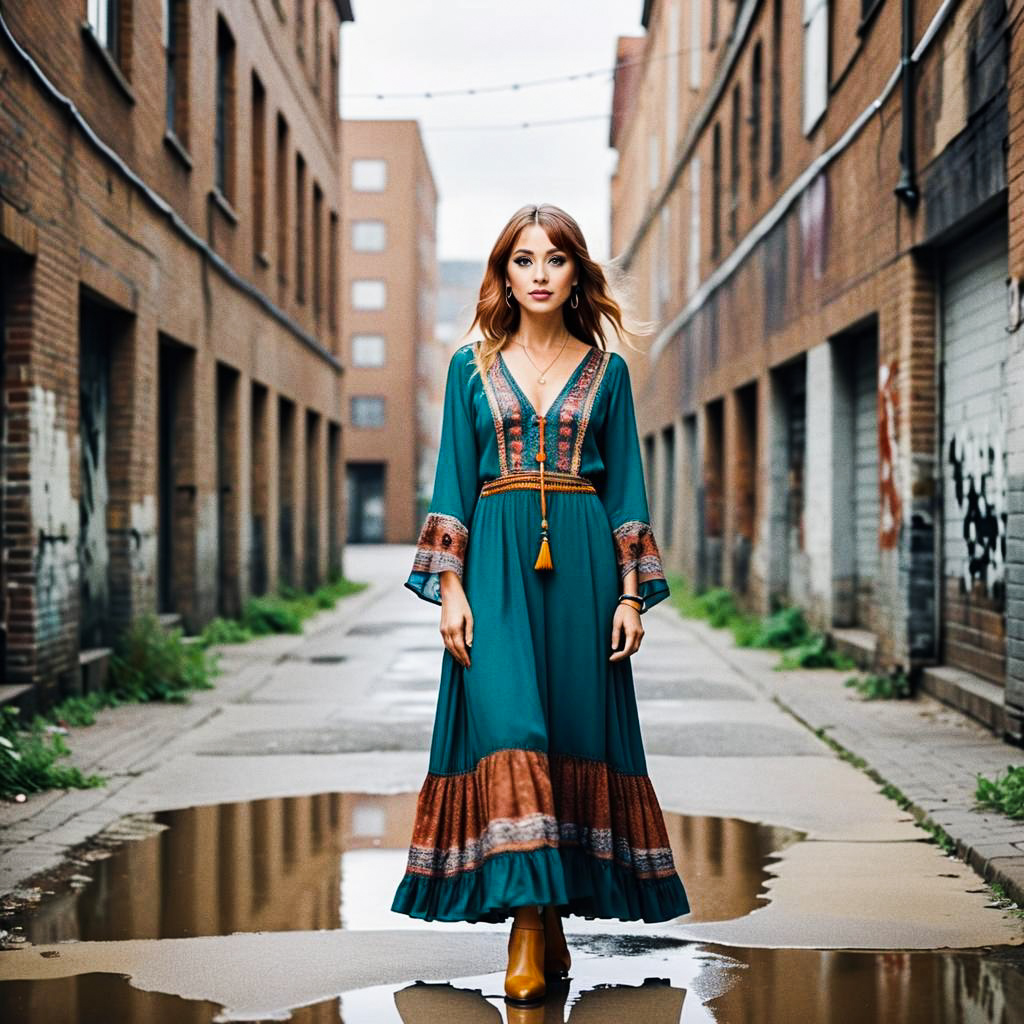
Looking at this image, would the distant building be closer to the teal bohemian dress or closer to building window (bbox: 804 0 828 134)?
the teal bohemian dress

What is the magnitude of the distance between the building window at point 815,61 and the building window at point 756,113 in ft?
10.9

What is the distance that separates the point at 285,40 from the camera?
2086 centimetres

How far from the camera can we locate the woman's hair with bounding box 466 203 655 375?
4.29m

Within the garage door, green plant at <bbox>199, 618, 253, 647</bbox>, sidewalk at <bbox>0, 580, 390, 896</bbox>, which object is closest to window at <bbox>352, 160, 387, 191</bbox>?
green plant at <bbox>199, 618, 253, 647</bbox>

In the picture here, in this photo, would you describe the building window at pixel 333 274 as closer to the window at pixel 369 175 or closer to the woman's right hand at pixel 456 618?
the woman's right hand at pixel 456 618

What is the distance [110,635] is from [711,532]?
11.7 meters

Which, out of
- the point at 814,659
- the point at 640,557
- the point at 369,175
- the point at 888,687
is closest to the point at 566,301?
the point at 640,557

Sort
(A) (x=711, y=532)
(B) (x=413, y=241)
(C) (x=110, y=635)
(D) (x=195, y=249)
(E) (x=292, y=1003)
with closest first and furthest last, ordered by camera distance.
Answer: (E) (x=292, y=1003)
(C) (x=110, y=635)
(D) (x=195, y=249)
(A) (x=711, y=532)
(B) (x=413, y=241)

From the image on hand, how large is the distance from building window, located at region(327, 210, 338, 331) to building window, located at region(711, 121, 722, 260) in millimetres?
7494

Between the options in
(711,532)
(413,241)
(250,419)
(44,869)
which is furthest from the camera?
(413,241)

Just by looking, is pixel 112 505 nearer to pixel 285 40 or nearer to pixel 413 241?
pixel 285 40

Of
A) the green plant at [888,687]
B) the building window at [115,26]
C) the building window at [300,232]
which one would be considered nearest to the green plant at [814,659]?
the green plant at [888,687]

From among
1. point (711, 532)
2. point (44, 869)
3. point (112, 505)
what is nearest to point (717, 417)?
point (711, 532)

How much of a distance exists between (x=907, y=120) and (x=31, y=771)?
23.5 ft
